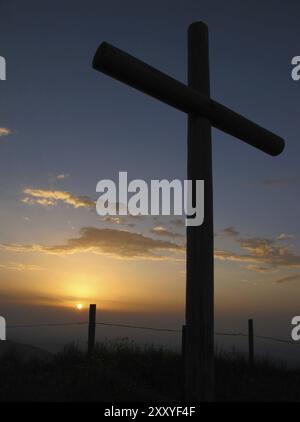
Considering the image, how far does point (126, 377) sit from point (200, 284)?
481 centimetres

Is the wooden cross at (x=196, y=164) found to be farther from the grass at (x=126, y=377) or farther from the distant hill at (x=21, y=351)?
the distant hill at (x=21, y=351)

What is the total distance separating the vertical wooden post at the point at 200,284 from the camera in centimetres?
400

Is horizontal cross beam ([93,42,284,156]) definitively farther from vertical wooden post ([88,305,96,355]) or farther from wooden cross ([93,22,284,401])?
vertical wooden post ([88,305,96,355])

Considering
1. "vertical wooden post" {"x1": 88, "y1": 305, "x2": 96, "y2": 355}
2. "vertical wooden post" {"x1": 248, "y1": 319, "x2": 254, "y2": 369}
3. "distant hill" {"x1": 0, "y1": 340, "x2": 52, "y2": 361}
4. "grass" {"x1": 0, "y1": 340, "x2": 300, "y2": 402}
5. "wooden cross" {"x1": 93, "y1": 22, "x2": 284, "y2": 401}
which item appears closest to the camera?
"wooden cross" {"x1": 93, "y1": 22, "x2": 284, "y2": 401}

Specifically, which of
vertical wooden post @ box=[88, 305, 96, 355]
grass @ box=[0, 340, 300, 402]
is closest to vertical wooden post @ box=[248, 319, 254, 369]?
grass @ box=[0, 340, 300, 402]

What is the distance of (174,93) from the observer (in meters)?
4.17

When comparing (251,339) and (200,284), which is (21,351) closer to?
(251,339)

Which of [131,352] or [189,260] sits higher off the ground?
[189,260]

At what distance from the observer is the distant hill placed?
9.55 meters

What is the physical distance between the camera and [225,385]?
8328mm

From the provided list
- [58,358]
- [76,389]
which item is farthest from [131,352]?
[76,389]

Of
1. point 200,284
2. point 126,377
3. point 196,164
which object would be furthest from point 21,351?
point 196,164
